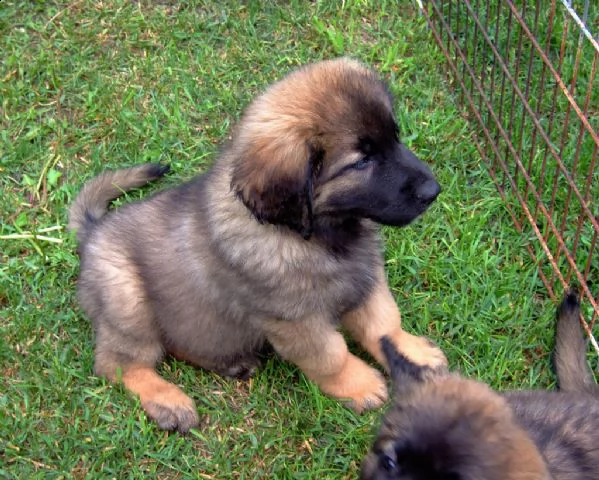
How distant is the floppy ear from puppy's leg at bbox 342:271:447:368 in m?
0.63

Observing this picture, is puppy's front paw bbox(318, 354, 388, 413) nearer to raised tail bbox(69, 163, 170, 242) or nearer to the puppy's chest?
the puppy's chest

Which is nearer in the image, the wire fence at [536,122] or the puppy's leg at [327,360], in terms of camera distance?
the puppy's leg at [327,360]

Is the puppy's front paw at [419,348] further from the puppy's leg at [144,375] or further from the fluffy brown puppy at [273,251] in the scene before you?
the puppy's leg at [144,375]

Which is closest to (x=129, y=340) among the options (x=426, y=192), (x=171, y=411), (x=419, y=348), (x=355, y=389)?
(x=171, y=411)

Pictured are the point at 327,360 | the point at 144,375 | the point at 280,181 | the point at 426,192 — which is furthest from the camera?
the point at 144,375

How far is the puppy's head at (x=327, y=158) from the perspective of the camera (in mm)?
2357

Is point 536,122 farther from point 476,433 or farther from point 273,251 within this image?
point 476,433

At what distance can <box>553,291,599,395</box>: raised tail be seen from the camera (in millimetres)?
2770

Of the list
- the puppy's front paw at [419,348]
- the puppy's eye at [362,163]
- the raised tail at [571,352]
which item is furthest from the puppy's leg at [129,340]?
the raised tail at [571,352]

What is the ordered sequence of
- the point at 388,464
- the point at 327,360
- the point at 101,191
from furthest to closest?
the point at 101,191
the point at 327,360
the point at 388,464

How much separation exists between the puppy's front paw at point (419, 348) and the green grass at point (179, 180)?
10cm

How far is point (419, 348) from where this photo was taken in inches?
118

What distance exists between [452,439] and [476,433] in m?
0.06

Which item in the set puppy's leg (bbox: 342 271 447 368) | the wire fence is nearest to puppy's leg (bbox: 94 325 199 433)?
puppy's leg (bbox: 342 271 447 368)
